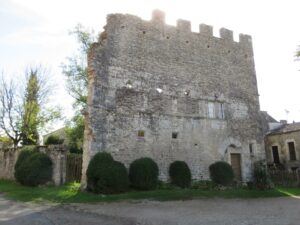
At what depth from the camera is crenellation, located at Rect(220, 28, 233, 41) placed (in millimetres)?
20047

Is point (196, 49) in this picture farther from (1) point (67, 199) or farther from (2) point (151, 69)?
(1) point (67, 199)

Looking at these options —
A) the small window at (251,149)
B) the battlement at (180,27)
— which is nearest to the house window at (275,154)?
the small window at (251,149)

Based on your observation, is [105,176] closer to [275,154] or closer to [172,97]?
[172,97]

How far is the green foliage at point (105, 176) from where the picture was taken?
41.4 feet

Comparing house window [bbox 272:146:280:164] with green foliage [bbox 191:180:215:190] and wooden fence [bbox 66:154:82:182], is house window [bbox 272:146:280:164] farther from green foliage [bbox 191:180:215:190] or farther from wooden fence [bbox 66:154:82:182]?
wooden fence [bbox 66:154:82:182]

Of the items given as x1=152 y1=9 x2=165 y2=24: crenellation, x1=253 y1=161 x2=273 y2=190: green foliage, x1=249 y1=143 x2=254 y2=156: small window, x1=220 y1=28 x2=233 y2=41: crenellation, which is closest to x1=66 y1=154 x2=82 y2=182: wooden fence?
x1=152 y1=9 x2=165 y2=24: crenellation

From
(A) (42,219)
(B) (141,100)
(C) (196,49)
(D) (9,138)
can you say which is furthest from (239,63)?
(D) (9,138)

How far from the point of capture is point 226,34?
20.2 metres

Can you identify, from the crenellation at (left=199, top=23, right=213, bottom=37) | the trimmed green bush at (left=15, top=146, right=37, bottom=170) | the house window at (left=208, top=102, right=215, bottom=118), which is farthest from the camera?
the crenellation at (left=199, top=23, right=213, bottom=37)

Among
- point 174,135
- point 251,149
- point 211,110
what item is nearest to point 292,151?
point 251,149

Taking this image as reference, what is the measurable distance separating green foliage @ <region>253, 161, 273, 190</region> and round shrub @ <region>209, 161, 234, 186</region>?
5.07 feet

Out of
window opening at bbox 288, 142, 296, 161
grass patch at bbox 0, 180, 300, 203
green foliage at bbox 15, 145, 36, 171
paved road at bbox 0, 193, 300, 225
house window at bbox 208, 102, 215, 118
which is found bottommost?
paved road at bbox 0, 193, 300, 225

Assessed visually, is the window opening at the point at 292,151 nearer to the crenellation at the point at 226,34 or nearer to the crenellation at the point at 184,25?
the crenellation at the point at 226,34

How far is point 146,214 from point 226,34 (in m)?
14.6
